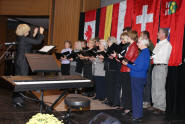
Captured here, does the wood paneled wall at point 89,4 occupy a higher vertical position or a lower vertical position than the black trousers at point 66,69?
higher

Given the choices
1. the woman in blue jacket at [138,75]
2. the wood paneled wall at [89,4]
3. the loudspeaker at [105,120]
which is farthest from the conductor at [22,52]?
the wood paneled wall at [89,4]

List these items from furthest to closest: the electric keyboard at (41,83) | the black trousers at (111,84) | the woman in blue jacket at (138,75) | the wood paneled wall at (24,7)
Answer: the wood paneled wall at (24,7)
the black trousers at (111,84)
the woman in blue jacket at (138,75)
the electric keyboard at (41,83)

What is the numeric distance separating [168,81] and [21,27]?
299 cm

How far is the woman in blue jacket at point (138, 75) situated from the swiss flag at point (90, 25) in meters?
3.33

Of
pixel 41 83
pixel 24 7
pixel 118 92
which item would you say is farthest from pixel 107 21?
pixel 24 7

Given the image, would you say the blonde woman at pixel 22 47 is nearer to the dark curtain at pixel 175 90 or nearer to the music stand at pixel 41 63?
the music stand at pixel 41 63

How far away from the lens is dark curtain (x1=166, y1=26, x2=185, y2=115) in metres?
4.16

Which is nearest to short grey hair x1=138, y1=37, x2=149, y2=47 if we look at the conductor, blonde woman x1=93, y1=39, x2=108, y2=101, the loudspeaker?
blonde woman x1=93, y1=39, x2=108, y2=101

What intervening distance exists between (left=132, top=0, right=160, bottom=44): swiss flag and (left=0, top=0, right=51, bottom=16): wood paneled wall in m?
4.73

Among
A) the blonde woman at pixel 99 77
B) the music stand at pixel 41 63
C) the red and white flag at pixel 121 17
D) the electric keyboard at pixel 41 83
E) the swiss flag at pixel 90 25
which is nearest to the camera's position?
the electric keyboard at pixel 41 83

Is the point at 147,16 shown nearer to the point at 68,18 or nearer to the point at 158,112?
the point at 158,112

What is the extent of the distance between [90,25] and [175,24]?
3330 mm

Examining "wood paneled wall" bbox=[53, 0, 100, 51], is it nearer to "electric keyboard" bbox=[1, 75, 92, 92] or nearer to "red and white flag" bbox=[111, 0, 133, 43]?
"red and white flag" bbox=[111, 0, 133, 43]

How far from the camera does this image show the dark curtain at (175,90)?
164 inches
